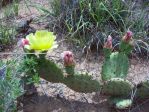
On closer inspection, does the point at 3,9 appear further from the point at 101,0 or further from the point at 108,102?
the point at 108,102

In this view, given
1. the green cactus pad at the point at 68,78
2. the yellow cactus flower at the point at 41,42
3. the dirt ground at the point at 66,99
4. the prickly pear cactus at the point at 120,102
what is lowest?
the dirt ground at the point at 66,99

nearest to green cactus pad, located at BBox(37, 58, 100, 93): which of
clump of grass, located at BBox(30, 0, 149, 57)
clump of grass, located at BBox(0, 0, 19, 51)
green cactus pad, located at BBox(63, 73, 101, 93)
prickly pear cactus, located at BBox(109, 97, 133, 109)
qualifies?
green cactus pad, located at BBox(63, 73, 101, 93)

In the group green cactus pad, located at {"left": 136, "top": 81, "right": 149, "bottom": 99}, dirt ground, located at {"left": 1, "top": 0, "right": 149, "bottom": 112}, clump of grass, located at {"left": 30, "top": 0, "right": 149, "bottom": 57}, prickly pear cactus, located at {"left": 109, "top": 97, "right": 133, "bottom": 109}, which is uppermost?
clump of grass, located at {"left": 30, "top": 0, "right": 149, "bottom": 57}

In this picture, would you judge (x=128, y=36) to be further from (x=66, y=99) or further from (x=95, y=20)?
(x=95, y=20)

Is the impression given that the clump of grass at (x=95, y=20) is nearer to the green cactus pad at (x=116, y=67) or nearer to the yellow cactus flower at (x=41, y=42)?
the green cactus pad at (x=116, y=67)

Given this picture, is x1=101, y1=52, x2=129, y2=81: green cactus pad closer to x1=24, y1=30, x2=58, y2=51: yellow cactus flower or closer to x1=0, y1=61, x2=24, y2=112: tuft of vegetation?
x1=24, y1=30, x2=58, y2=51: yellow cactus flower

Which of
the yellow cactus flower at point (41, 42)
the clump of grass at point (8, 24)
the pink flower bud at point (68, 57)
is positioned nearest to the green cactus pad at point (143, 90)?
the pink flower bud at point (68, 57)

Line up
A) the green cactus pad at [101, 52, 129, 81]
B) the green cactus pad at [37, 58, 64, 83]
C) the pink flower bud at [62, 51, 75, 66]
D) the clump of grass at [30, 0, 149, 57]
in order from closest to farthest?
the pink flower bud at [62, 51, 75, 66]
the green cactus pad at [37, 58, 64, 83]
the green cactus pad at [101, 52, 129, 81]
the clump of grass at [30, 0, 149, 57]

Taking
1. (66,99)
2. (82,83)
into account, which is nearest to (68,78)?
(82,83)
